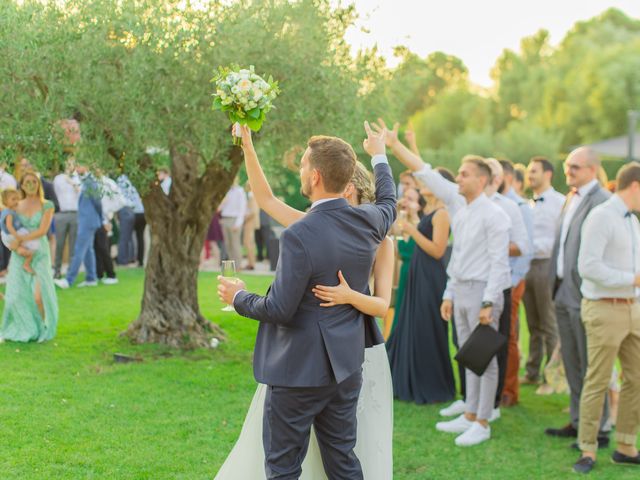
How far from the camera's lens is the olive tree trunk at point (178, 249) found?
9.23m

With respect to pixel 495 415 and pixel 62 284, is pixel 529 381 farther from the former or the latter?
pixel 62 284

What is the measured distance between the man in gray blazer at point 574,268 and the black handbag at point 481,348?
1.85 ft

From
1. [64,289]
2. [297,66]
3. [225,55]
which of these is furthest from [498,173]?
[64,289]

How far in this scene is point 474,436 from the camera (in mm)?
6562

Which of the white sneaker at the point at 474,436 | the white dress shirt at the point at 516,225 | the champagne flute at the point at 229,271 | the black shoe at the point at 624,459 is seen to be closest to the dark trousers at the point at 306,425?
the champagne flute at the point at 229,271

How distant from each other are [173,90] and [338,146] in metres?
4.27

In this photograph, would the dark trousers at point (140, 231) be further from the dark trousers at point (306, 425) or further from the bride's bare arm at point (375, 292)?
the dark trousers at point (306, 425)

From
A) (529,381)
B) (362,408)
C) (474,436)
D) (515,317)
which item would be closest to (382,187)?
→ (362,408)

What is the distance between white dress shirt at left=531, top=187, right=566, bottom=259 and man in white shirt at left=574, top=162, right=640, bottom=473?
255 cm

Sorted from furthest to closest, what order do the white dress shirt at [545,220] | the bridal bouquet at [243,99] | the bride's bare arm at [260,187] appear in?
the white dress shirt at [545,220]
the bridal bouquet at [243,99]
the bride's bare arm at [260,187]

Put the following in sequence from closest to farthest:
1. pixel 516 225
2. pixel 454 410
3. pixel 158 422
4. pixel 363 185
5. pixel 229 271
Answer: pixel 229 271 < pixel 363 185 < pixel 158 422 < pixel 454 410 < pixel 516 225

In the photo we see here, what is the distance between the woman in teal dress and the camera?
9.59 metres

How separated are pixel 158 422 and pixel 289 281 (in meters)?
3.54

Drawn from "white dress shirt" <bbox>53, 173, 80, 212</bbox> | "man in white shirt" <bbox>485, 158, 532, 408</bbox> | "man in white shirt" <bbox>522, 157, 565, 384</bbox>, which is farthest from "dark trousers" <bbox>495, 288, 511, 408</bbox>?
"white dress shirt" <bbox>53, 173, 80, 212</bbox>
